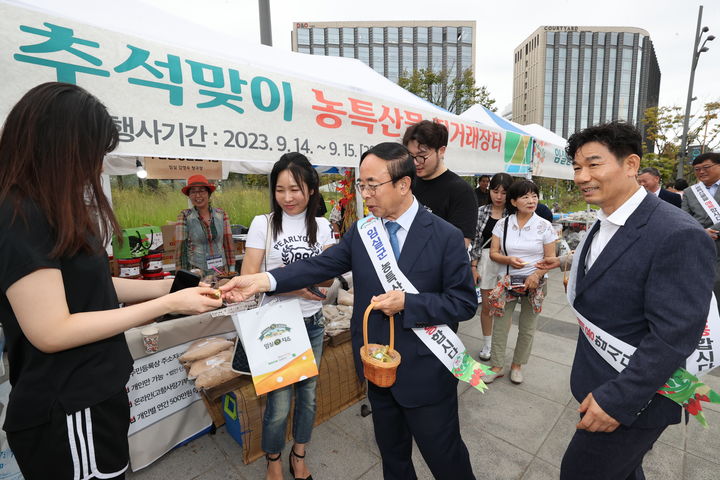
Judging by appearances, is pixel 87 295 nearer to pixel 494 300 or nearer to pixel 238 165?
pixel 494 300

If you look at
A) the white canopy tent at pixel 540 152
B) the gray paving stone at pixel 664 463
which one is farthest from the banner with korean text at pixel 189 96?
the white canopy tent at pixel 540 152

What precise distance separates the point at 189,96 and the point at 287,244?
973 millimetres

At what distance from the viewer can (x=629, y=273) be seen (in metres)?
1.30

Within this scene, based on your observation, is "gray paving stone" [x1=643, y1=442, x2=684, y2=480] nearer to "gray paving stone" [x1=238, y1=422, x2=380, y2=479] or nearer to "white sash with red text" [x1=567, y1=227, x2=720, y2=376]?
"white sash with red text" [x1=567, y1=227, x2=720, y2=376]

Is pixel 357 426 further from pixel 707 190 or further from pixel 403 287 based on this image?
pixel 707 190

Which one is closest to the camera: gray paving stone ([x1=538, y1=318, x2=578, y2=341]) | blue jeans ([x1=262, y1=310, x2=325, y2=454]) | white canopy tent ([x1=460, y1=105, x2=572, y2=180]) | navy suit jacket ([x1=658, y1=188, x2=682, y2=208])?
blue jeans ([x1=262, y1=310, x2=325, y2=454])

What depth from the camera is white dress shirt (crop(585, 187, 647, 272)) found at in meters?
1.38

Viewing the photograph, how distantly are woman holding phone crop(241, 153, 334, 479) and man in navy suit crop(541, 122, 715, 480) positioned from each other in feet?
4.70

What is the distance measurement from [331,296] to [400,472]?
1.88 metres

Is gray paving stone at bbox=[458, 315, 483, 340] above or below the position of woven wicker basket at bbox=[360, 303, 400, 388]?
below

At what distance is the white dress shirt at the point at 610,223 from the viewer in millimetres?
1381

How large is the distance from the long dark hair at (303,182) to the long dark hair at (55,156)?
42.8 inches

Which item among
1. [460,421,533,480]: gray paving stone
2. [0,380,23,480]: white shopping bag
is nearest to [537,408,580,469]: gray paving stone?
[460,421,533,480]: gray paving stone

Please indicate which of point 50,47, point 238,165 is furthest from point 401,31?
point 50,47
